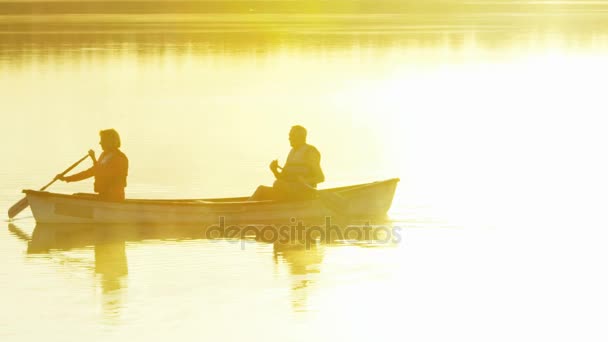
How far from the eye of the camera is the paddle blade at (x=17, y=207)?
22406 mm

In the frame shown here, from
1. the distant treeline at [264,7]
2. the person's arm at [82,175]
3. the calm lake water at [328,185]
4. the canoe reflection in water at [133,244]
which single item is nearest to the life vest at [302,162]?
the canoe reflection in water at [133,244]

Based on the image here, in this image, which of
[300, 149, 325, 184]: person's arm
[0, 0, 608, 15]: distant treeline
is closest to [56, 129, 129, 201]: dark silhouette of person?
[300, 149, 325, 184]: person's arm

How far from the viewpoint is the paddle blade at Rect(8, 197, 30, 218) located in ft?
73.5

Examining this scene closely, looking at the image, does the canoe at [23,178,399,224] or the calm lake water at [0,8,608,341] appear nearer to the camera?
the calm lake water at [0,8,608,341]

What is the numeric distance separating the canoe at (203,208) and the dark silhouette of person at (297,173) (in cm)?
17

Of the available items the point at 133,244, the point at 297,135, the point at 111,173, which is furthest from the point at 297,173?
the point at 133,244

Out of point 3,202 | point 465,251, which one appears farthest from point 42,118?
point 465,251

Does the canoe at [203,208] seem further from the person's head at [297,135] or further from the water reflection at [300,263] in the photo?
the water reflection at [300,263]

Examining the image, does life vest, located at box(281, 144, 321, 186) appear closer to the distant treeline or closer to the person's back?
the person's back

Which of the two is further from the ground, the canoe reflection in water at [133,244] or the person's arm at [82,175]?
the person's arm at [82,175]

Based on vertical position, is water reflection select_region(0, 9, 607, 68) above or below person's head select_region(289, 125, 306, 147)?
above

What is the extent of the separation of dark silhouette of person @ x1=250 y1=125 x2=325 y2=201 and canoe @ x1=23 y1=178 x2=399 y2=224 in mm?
175

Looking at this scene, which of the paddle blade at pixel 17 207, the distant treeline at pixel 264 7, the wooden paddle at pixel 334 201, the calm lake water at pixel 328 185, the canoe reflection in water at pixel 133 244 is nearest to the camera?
the calm lake water at pixel 328 185

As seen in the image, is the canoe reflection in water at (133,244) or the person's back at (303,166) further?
the person's back at (303,166)
